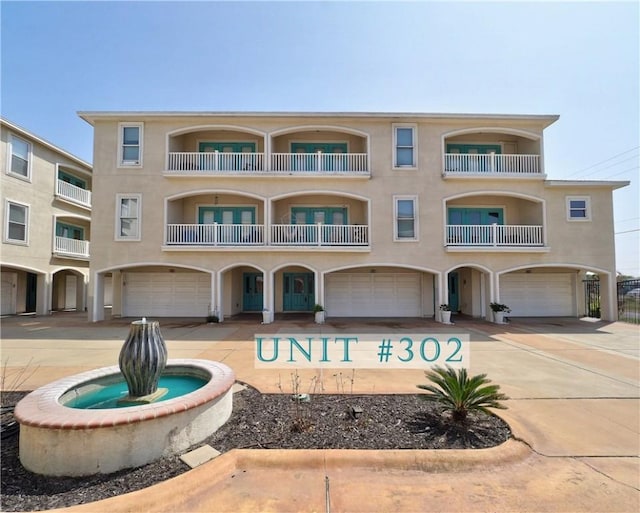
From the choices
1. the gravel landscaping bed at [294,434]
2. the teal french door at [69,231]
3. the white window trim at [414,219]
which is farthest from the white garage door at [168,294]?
the gravel landscaping bed at [294,434]

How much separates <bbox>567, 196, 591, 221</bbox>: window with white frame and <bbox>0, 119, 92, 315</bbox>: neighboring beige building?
26832mm

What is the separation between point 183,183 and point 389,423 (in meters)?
13.6

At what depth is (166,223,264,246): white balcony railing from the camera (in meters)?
14.1

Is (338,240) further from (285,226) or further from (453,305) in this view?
(453,305)

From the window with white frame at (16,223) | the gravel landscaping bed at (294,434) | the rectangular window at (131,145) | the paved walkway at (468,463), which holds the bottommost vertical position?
the paved walkway at (468,463)

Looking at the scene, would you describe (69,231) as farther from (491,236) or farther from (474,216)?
(491,236)

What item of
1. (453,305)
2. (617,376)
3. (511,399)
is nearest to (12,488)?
(511,399)

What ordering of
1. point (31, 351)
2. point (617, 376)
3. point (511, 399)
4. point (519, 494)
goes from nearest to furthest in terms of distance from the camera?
1. point (519, 494)
2. point (511, 399)
3. point (617, 376)
4. point (31, 351)

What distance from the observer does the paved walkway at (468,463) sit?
9.36 ft

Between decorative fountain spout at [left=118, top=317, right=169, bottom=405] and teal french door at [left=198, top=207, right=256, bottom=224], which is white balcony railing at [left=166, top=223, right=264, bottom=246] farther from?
decorative fountain spout at [left=118, top=317, right=169, bottom=405]

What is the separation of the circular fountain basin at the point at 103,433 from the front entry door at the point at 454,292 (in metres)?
16.0

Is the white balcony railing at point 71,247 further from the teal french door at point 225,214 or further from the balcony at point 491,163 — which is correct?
the balcony at point 491,163

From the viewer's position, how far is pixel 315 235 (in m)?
14.2

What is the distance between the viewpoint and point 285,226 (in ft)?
46.5
